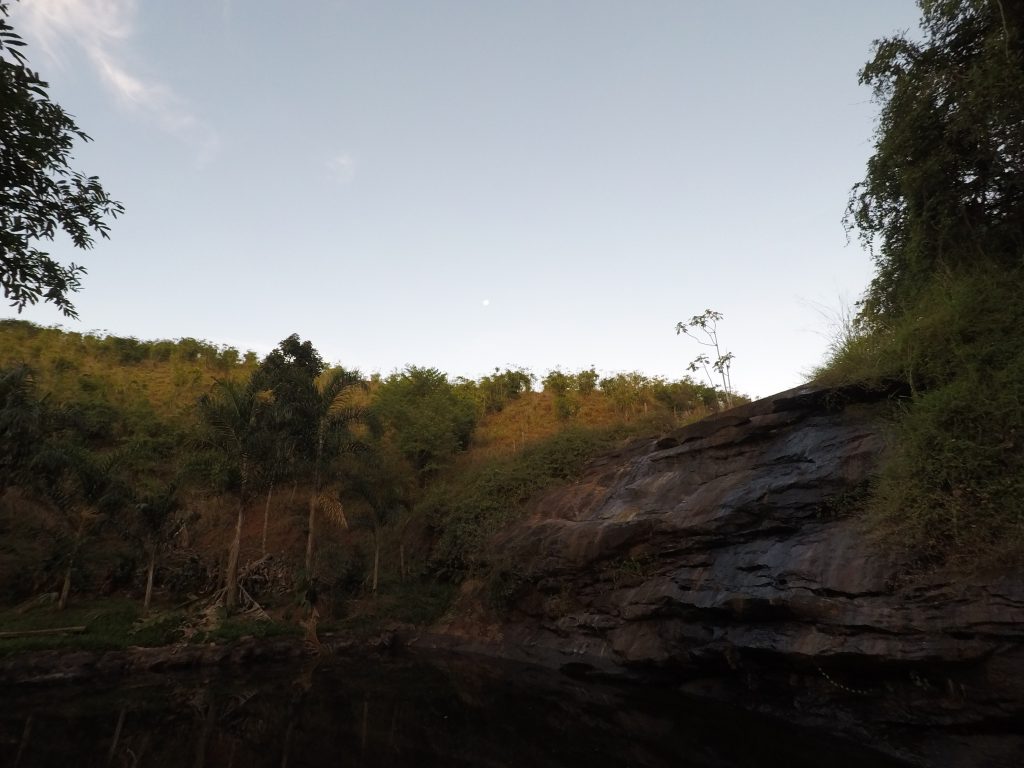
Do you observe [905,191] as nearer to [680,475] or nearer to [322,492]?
[680,475]

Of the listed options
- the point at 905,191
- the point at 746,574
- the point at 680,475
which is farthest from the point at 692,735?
the point at 905,191

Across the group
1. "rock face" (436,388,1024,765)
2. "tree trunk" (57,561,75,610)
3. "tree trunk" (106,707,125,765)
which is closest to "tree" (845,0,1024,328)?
"rock face" (436,388,1024,765)

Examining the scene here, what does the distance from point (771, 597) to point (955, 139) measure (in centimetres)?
969

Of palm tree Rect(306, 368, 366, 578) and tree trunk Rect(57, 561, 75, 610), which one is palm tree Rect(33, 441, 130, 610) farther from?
palm tree Rect(306, 368, 366, 578)

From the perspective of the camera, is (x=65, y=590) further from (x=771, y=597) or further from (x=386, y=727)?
(x=771, y=597)

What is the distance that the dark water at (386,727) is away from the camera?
7332 mm

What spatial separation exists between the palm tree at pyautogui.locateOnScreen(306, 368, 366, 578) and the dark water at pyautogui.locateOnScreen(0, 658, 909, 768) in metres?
7.40

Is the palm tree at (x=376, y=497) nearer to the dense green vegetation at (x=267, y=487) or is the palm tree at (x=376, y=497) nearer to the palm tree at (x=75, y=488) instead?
the dense green vegetation at (x=267, y=487)

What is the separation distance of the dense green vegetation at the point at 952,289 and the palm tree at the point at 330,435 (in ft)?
52.3

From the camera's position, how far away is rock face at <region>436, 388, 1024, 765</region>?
24.2 feet

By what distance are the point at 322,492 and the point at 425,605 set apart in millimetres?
5988

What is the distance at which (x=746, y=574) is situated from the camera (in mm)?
10523

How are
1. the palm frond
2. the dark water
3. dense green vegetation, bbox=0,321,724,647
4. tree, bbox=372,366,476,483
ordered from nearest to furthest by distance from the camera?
1. the dark water
2. dense green vegetation, bbox=0,321,724,647
3. the palm frond
4. tree, bbox=372,366,476,483

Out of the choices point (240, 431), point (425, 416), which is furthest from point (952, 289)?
point (425, 416)
